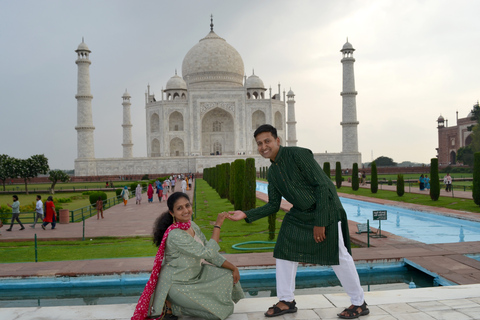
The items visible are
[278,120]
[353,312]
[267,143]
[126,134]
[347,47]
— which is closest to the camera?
[353,312]

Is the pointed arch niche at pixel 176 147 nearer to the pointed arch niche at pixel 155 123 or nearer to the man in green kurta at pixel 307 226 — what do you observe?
the pointed arch niche at pixel 155 123

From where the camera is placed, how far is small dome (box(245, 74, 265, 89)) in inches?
1521

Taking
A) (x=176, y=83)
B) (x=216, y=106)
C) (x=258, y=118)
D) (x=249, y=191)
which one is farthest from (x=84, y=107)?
(x=249, y=191)

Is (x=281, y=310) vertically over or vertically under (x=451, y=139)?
under

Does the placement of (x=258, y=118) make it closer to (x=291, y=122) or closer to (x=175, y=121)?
(x=291, y=122)

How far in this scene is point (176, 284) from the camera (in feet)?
8.25

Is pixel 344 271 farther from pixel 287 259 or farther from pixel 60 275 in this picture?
pixel 60 275

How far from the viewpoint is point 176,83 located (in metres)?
37.8

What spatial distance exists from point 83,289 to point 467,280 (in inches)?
151

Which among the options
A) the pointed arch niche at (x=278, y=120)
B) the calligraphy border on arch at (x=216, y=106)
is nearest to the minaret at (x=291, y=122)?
the pointed arch niche at (x=278, y=120)

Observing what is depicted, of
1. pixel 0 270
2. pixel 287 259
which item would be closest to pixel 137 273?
pixel 0 270

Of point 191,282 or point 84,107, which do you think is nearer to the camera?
point 191,282

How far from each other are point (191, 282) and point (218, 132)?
118ft

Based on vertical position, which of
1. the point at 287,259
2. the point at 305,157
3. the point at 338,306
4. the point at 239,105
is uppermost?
the point at 239,105
